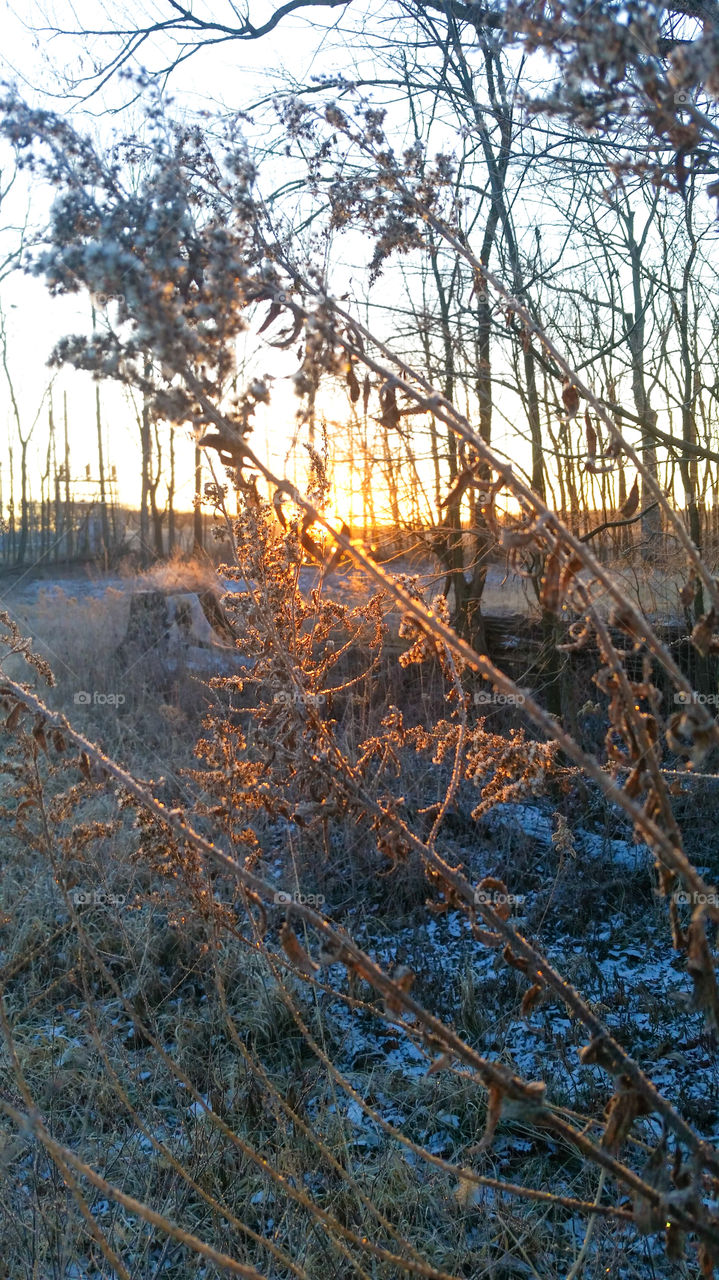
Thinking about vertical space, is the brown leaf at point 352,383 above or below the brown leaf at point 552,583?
above

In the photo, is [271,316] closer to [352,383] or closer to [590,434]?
[352,383]

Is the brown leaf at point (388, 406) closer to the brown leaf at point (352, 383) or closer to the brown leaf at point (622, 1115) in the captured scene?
the brown leaf at point (352, 383)

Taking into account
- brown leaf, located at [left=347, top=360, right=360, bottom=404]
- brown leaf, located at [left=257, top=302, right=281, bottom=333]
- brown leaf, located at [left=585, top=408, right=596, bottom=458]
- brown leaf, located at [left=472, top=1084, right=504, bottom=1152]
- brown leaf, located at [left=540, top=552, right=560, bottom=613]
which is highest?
brown leaf, located at [left=257, top=302, right=281, bottom=333]

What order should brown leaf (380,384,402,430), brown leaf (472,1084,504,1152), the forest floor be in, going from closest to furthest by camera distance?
brown leaf (472,1084,504,1152)
brown leaf (380,384,402,430)
the forest floor

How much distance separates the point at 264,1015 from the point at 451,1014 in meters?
0.78

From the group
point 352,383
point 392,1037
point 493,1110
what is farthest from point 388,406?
point 392,1037

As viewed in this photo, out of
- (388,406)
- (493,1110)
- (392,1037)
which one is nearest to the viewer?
(493,1110)

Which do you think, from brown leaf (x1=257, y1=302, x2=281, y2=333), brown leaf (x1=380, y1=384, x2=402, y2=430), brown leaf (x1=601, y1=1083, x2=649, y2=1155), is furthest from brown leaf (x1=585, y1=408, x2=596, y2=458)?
brown leaf (x1=601, y1=1083, x2=649, y2=1155)

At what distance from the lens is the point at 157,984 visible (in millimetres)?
3963

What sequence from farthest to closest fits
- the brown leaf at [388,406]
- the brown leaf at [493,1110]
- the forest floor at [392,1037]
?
1. the forest floor at [392,1037]
2. the brown leaf at [388,406]
3. the brown leaf at [493,1110]

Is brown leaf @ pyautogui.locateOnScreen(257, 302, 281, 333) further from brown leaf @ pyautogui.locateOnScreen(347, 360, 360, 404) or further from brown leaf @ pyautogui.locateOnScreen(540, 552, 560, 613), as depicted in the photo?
brown leaf @ pyautogui.locateOnScreen(540, 552, 560, 613)

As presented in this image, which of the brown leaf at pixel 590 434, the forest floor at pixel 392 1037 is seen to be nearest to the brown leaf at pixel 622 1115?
the forest floor at pixel 392 1037

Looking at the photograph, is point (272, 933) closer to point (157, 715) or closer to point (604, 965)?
point (604, 965)

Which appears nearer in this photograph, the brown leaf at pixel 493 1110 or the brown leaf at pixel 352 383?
the brown leaf at pixel 493 1110
